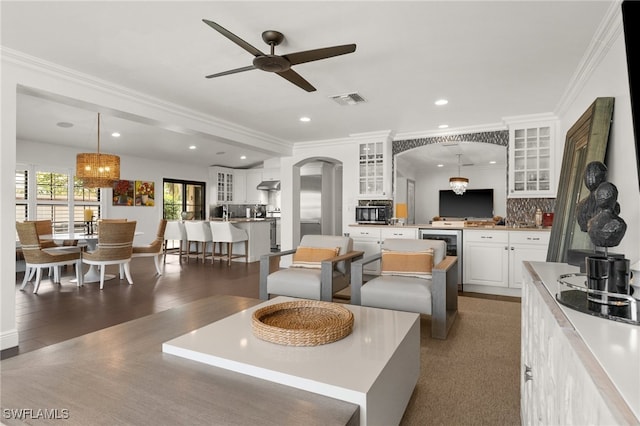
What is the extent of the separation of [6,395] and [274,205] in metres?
9.60

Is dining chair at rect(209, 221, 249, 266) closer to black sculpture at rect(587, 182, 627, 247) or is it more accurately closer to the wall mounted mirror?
the wall mounted mirror

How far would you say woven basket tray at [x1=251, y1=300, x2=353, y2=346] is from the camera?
1.74 m

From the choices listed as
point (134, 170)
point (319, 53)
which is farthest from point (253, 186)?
point (319, 53)

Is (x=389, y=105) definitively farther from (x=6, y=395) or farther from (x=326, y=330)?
(x=6, y=395)

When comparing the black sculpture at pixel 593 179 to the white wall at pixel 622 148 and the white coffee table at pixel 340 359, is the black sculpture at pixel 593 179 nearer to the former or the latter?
the white wall at pixel 622 148

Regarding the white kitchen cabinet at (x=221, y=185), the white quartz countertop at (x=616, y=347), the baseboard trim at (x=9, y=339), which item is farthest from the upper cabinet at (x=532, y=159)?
the white kitchen cabinet at (x=221, y=185)

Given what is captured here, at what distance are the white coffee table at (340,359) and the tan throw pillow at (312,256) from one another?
1.99 metres

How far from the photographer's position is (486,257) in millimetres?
4965

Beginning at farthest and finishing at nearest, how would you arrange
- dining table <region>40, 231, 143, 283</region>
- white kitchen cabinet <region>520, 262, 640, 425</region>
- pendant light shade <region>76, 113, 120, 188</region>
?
dining table <region>40, 231, 143, 283</region> → pendant light shade <region>76, 113, 120, 188</region> → white kitchen cabinet <region>520, 262, 640, 425</region>

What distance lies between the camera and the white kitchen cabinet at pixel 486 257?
4867 millimetres

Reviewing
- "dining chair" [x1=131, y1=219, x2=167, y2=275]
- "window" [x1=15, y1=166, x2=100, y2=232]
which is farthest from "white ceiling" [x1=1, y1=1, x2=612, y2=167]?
"window" [x1=15, y1=166, x2=100, y2=232]

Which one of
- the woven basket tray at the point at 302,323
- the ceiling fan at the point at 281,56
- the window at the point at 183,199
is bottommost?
the woven basket tray at the point at 302,323

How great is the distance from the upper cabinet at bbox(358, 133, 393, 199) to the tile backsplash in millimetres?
1856

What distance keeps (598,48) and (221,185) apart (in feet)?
31.9
